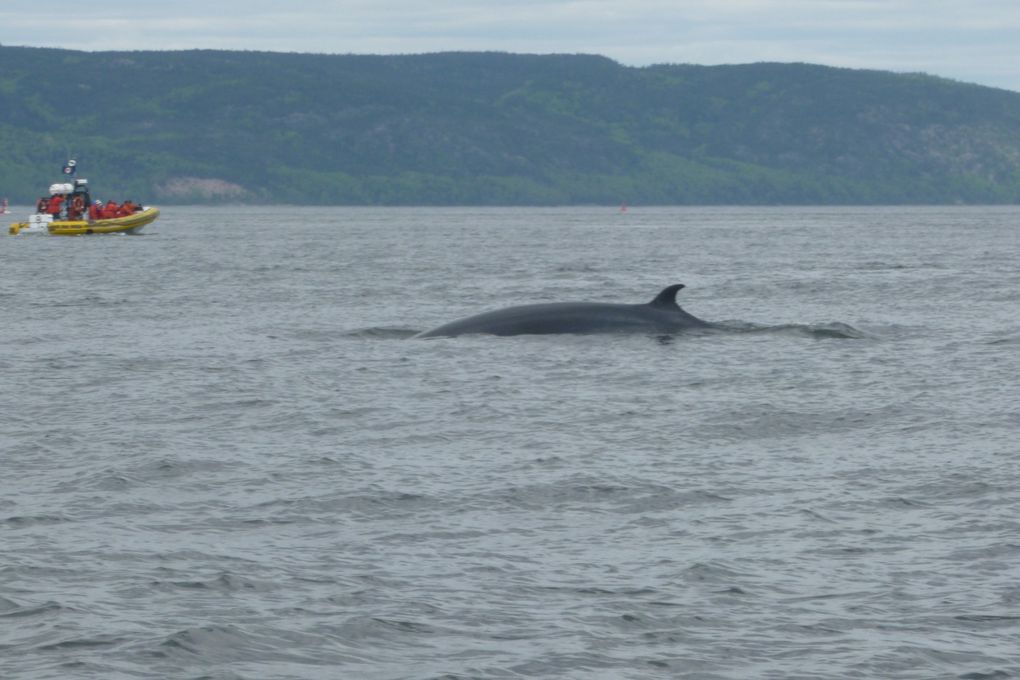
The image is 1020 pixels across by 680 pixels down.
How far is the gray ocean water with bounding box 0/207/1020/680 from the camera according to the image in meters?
10.5

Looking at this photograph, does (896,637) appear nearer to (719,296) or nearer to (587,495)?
(587,495)

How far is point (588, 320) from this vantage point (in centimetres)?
2688

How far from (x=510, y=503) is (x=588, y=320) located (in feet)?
41.6

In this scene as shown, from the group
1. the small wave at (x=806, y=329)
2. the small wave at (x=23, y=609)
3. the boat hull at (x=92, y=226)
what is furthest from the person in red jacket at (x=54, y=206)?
the small wave at (x=23, y=609)

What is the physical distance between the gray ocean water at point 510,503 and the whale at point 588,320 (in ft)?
0.92

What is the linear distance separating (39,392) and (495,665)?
12.8 m

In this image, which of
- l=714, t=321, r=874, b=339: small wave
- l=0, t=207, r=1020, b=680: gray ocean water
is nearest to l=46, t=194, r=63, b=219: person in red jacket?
l=0, t=207, r=1020, b=680: gray ocean water

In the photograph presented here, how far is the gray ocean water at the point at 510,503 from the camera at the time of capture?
34.3 feet

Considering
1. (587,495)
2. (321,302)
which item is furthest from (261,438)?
(321,302)

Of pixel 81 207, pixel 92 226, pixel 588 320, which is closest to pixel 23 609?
pixel 588 320

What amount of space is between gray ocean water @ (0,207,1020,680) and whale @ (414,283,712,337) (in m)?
0.28

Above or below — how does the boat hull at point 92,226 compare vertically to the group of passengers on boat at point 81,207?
below

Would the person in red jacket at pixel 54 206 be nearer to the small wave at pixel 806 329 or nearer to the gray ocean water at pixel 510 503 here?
the gray ocean water at pixel 510 503

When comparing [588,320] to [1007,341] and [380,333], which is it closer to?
[380,333]
